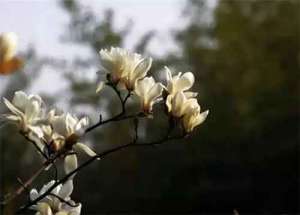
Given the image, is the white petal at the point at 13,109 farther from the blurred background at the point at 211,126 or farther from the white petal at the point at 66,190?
the blurred background at the point at 211,126

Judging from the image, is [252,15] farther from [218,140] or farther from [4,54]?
[4,54]

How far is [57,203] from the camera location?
0.74 meters

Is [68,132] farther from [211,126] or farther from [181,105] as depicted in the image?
[211,126]

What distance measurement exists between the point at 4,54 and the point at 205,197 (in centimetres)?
639

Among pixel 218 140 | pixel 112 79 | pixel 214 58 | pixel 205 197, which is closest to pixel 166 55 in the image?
pixel 214 58

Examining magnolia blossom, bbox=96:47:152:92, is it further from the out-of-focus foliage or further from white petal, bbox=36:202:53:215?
the out-of-focus foliage

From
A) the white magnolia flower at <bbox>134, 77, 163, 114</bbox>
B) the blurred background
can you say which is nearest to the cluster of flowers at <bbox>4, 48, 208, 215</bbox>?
the white magnolia flower at <bbox>134, 77, 163, 114</bbox>

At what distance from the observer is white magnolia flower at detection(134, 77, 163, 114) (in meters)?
0.74

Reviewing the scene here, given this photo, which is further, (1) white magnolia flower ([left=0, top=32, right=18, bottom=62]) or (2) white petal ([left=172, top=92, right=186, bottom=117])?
(2) white petal ([left=172, top=92, right=186, bottom=117])

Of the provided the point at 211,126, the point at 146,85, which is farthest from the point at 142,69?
the point at 211,126

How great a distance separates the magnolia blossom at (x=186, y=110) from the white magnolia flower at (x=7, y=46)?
0.17 metres

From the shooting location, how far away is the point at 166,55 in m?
8.08

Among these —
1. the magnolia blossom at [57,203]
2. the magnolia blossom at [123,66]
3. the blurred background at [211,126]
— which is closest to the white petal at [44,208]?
the magnolia blossom at [57,203]

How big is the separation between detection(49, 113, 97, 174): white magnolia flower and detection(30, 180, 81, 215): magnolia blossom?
49mm
